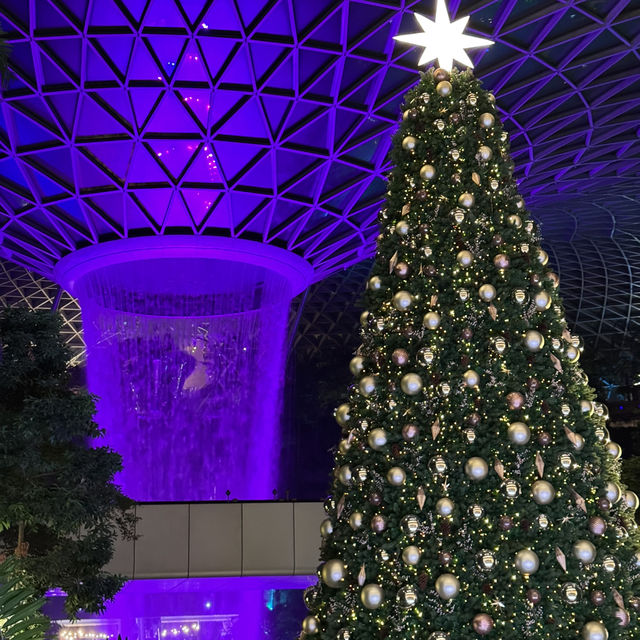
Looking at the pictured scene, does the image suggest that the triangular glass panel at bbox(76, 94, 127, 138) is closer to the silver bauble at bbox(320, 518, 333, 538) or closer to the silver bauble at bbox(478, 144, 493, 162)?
the silver bauble at bbox(478, 144, 493, 162)

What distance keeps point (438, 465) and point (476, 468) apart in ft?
0.94

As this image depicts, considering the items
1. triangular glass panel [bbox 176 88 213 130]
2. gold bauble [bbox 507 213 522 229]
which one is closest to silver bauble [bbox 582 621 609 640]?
gold bauble [bbox 507 213 522 229]

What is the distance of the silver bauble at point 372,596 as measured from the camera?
5.56 m

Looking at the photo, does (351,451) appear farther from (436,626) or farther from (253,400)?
(253,400)

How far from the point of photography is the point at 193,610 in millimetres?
19156

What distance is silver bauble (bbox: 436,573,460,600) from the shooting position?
17.6ft

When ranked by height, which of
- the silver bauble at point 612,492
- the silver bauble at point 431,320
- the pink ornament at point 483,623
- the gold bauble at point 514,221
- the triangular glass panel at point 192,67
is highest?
the triangular glass panel at point 192,67

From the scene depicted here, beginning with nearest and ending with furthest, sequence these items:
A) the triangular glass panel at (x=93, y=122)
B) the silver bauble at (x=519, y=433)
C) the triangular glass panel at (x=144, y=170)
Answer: the silver bauble at (x=519, y=433)
the triangular glass panel at (x=93, y=122)
the triangular glass panel at (x=144, y=170)

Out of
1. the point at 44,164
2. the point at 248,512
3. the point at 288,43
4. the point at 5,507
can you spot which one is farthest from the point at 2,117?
the point at 5,507

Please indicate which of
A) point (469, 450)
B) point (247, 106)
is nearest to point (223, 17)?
point (247, 106)

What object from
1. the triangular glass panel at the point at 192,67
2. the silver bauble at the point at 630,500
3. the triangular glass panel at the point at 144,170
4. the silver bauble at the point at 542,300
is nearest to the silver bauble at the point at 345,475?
the silver bauble at the point at 542,300

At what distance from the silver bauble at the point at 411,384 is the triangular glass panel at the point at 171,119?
2032 centimetres

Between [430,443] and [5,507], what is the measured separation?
8.62 m

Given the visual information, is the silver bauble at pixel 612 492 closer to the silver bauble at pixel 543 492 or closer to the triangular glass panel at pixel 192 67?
the silver bauble at pixel 543 492
